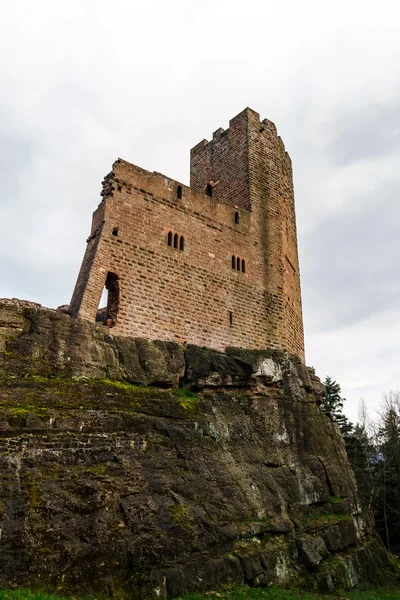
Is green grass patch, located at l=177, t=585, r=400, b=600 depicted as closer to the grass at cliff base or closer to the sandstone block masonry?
the grass at cliff base

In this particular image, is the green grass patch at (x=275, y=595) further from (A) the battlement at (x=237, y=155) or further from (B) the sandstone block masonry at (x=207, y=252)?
(A) the battlement at (x=237, y=155)

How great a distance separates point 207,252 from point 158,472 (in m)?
9.50

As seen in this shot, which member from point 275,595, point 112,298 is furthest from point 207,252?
point 275,595

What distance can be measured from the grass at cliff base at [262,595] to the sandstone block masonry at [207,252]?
25.4 feet

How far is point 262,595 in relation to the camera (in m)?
10.5

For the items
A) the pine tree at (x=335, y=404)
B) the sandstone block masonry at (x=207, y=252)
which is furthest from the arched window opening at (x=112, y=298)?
the pine tree at (x=335, y=404)

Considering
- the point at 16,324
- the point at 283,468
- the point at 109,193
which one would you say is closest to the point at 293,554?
the point at 283,468

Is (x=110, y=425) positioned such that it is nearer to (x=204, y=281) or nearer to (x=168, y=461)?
(x=168, y=461)

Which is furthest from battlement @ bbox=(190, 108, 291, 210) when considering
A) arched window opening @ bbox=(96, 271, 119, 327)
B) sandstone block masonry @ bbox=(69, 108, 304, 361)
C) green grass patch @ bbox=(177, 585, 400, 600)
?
green grass patch @ bbox=(177, 585, 400, 600)

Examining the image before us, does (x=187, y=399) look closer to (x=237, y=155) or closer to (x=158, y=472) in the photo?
(x=158, y=472)

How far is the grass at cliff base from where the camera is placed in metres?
7.63

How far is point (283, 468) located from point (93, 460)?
702 cm

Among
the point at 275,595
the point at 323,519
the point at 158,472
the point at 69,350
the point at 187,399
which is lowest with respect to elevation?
the point at 275,595

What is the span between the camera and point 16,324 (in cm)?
1219
